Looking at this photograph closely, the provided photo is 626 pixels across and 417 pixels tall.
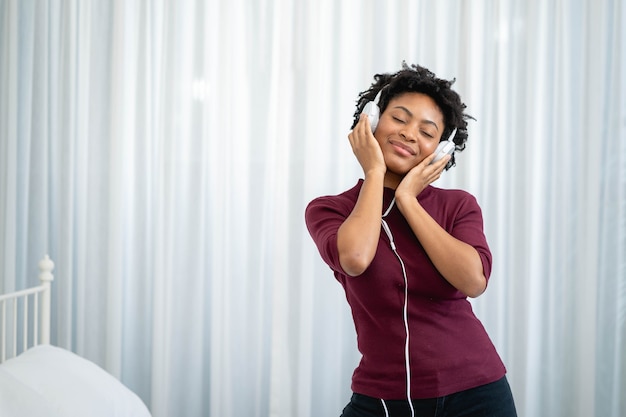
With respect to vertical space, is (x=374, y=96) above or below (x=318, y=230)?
above

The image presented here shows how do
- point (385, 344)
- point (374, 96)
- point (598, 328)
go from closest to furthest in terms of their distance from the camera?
point (385, 344)
point (374, 96)
point (598, 328)

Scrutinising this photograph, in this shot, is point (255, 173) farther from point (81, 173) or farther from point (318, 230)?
point (318, 230)

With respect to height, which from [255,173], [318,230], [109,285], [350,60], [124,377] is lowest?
[124,377]

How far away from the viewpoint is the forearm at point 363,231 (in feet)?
3.37

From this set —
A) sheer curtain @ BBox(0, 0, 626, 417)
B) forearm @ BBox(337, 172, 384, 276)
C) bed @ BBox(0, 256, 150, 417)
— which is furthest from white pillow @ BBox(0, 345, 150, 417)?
forearm @ BBox(337, 172, 384, 276)

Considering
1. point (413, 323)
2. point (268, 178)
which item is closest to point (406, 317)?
point (413, 323)

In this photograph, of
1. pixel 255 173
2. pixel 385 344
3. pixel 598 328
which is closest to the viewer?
pixel 385 344

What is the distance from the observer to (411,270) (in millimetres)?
1088

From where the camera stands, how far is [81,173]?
8.16 feet

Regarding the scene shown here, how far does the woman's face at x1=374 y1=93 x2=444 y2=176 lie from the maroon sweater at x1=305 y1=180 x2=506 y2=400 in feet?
0.40

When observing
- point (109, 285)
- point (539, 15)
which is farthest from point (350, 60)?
point (109, 285)

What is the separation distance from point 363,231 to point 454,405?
335 mm

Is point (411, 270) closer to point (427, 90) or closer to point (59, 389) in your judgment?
point (427, 90)

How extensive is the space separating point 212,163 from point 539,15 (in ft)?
4.48
